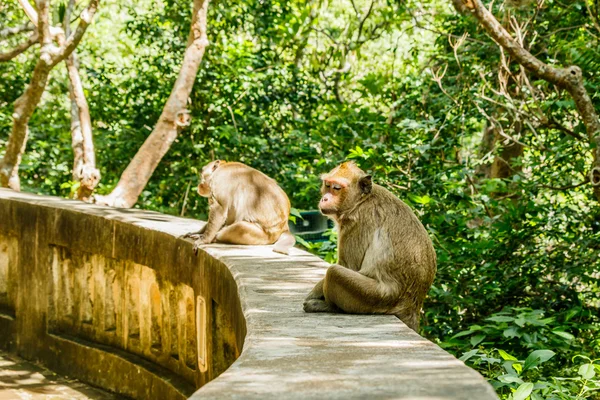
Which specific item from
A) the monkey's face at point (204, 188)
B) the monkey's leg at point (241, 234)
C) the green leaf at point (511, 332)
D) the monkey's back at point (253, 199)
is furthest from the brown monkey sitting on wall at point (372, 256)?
the monkey's face at point (204, 188)

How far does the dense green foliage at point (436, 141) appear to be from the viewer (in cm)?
616

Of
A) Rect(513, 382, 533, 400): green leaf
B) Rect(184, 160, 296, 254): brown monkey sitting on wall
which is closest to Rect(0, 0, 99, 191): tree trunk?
Rect(184, 160, 296, 254): brown monkey sitting on wall

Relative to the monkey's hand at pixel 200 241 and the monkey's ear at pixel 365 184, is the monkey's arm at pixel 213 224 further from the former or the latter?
the monkey's ear at pixel 365 184

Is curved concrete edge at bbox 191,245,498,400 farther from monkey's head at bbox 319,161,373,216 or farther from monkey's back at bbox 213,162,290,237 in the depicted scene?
monkey's back at bbox 213,162,290,237

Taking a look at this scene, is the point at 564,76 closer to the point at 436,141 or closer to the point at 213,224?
the point at 436,141

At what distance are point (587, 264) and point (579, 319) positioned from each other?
58 cm

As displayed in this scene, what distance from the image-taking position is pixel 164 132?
8.18 metres

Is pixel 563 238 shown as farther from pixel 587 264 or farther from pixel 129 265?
pixel 129 265

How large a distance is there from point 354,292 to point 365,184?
555 mm

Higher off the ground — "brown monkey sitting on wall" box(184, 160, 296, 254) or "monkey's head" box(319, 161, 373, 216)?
"monkey's head" box(319, 161, 373, 216)

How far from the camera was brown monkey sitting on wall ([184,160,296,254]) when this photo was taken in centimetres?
550

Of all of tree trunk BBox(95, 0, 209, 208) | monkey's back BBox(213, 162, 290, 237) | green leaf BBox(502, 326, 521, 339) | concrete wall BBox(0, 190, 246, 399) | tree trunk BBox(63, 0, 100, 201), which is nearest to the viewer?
green leaf BBox(502, 326, 521, 339)

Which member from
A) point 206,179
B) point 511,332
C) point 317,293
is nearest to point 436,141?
point 206,179

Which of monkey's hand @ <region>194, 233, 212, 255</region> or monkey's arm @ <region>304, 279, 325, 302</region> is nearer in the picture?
monkey's arm @ <region>304, 279, 325, 302</region>
